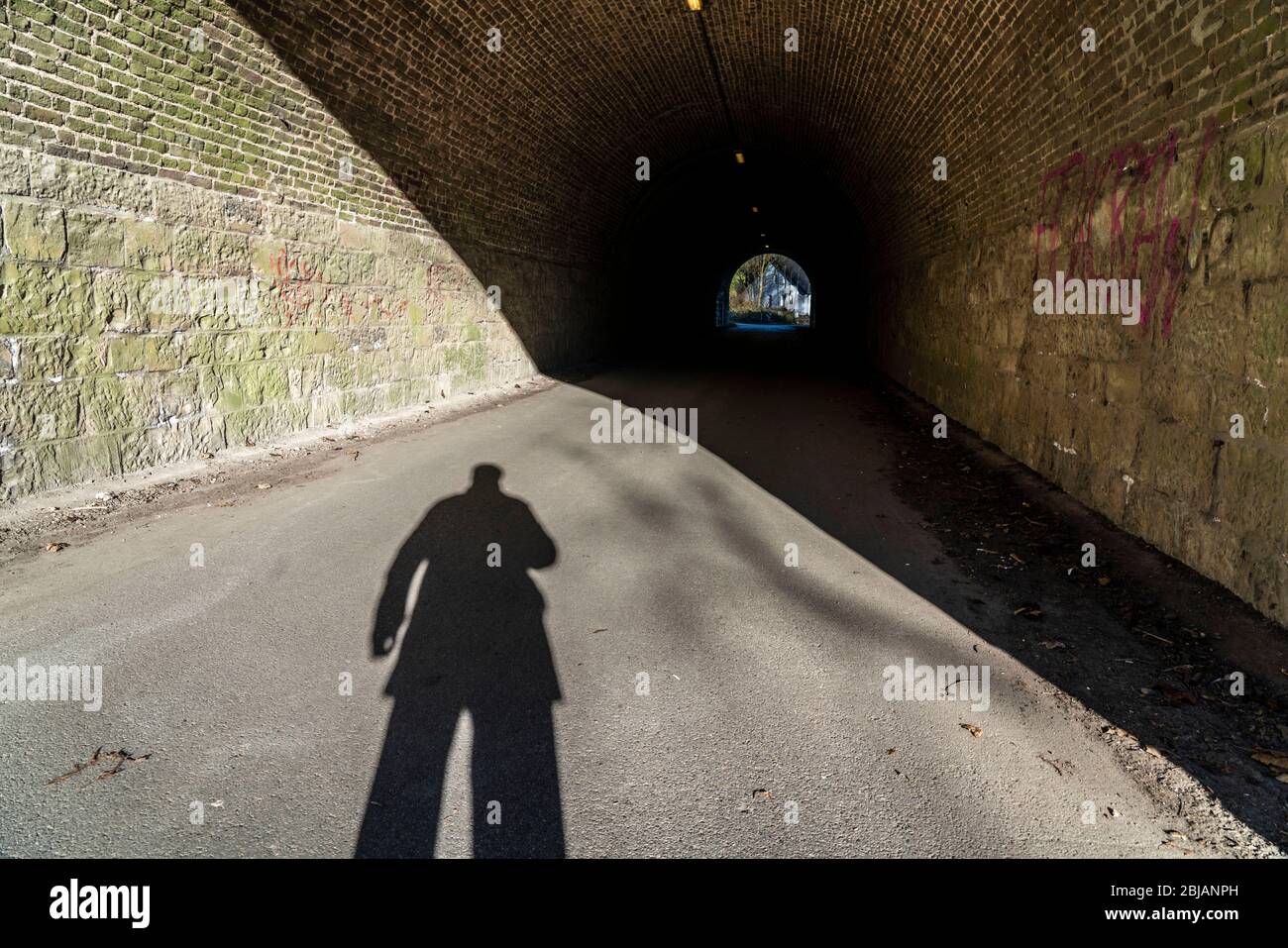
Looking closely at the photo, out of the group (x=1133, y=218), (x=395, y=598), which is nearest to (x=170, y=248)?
(x=395, y=598)

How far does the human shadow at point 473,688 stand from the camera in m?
2.53

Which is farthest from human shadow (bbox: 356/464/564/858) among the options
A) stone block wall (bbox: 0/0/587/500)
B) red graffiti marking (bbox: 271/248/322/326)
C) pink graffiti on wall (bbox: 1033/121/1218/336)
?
pink graffiti on wall (bbox: 1033/121/1218/336)

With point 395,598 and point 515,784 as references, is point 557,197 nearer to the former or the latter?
point 395,598

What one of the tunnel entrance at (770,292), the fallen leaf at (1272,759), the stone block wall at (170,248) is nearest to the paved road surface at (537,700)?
the fallen leaf at (1272,759)

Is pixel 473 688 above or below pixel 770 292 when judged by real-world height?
below

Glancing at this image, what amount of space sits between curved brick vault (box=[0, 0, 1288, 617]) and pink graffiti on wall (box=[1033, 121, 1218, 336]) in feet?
0.10

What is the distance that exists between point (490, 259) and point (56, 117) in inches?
322

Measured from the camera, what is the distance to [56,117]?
593 centimetres

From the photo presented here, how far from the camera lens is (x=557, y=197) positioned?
15.9m

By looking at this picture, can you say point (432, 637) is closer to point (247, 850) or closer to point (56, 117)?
point (247, 850)

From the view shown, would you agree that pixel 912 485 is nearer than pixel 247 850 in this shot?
No

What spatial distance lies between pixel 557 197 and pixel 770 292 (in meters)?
63.4

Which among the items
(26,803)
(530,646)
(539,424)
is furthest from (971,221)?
(26,803)

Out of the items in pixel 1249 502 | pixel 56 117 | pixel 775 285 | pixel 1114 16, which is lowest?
pixel 1249 502
